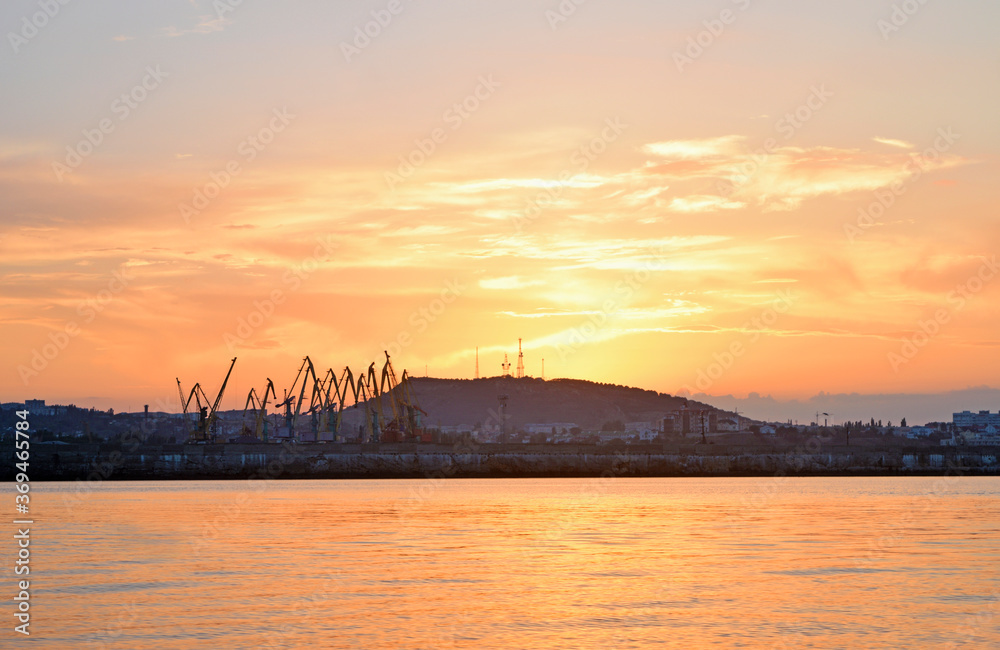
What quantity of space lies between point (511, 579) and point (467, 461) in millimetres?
119309

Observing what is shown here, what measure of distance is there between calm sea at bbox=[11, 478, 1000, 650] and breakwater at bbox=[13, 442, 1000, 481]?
77907mm

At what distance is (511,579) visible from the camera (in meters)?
38.8

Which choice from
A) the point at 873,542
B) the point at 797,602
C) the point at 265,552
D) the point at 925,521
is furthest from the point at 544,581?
the point at 925,521

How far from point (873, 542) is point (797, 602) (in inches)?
843

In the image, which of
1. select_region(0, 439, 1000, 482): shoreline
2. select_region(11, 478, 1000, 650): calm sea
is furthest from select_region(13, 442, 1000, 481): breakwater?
select_region(11, 478, 1000, 650): calm sea

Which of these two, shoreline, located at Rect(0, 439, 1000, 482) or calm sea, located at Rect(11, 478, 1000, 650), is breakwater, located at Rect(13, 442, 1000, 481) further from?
calm sea, located at Rect(11, 478, 1000, 650)

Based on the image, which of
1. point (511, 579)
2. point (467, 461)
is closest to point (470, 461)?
point (467, 461)

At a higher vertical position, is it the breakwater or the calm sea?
the breakwater

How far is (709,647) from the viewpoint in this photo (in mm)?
27250

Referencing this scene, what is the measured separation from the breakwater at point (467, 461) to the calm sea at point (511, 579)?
256 feet

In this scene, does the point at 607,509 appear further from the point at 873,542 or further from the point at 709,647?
the point at 709,647

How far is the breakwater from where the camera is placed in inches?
5891

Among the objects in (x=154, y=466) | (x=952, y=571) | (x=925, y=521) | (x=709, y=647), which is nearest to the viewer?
(x=709, y=647)

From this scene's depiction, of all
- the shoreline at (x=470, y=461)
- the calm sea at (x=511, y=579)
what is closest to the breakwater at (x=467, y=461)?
the shoreline at (x=470, y=461)
